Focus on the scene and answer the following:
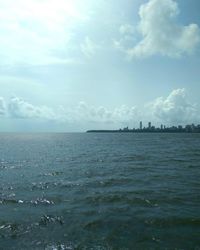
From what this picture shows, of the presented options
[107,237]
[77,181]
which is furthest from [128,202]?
[77,181]

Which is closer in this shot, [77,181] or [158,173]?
[77,181]

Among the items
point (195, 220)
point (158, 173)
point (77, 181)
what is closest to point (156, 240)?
point (195, 220)

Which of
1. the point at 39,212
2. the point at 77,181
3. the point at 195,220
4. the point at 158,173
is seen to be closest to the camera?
the point at 195,220

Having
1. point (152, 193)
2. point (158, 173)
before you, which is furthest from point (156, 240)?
point (158, 173)

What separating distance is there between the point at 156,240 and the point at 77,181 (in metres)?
18.5

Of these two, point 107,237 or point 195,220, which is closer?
point 107,237

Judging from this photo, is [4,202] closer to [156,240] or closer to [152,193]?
[152,193]

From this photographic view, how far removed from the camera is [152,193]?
2566 centimetres

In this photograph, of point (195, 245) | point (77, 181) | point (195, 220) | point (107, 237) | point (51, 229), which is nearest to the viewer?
point (195, 245)

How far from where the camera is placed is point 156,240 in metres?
15.5

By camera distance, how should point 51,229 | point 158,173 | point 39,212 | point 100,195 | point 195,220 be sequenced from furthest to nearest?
point 158,173 → point 100,195 → point 39,212 → point 195,220 → point 51,229

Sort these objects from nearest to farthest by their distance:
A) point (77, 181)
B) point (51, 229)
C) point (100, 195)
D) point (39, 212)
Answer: point (51, 229) → point (39, 212) → point (100, 195) → point (77, 181)

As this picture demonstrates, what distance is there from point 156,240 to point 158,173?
21.4 metres

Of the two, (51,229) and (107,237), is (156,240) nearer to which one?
(107,237)
